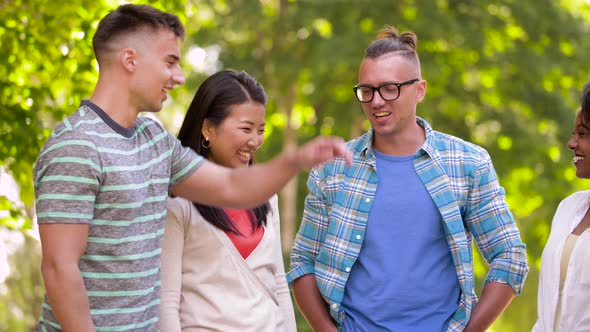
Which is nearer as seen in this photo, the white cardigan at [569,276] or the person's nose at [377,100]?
the white cardigan at [569,276]

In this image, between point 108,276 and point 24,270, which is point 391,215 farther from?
point 24,270

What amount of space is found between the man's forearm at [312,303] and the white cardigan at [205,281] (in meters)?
0.41

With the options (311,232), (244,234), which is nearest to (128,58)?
(244,234)

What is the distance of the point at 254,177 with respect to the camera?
2869 mm

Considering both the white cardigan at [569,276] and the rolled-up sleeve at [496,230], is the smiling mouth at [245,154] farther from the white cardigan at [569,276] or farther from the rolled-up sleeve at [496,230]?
the white cardigan at [569,276]

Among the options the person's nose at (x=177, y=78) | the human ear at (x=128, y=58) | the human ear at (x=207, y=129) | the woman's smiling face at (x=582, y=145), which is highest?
the human ear at (x=128, y=58)

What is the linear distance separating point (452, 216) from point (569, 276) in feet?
1.78

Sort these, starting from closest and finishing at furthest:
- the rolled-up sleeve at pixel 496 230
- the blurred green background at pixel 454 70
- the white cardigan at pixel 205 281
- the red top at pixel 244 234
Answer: the white cardigan at pixel 205 281
the red top at pixel 244 234
the rolled-up sleeve at pixel 496 230
the blurred green background at pixel 454 70

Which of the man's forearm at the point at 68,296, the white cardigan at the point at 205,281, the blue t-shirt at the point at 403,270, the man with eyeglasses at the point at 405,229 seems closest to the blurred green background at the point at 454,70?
the man with eyeglasses at the point at 405,229

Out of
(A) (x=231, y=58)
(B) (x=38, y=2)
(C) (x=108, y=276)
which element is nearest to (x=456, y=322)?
(C) (x=108, y=276)

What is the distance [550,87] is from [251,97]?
39.5 feet

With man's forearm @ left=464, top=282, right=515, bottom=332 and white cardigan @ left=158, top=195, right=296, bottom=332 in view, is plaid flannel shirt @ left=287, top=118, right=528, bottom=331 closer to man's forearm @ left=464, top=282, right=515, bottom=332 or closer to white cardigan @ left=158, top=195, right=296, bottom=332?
man's forearm @ left=464, top=282, right=515, bottom=332

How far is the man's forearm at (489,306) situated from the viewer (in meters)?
3.72

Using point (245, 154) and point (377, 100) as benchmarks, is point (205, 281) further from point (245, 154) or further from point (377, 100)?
point (377, 100)
